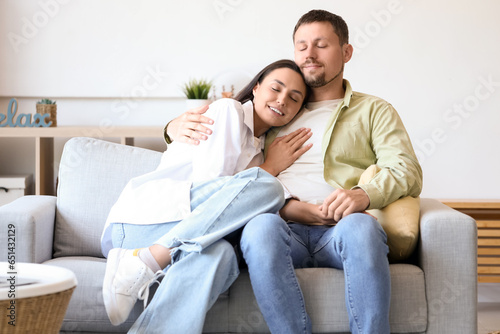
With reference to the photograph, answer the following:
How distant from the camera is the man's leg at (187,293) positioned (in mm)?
1643

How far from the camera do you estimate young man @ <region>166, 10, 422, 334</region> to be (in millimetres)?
1656

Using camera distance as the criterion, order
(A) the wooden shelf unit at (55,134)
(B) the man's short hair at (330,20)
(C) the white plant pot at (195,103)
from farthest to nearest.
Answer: (C) the white plant pot at (195,103)
(A) the wooden shelf unit at (55,134)
(B) the man's short hair at (330,20)

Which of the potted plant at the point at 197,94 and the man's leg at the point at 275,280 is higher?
the potted plant at the point at 197,94

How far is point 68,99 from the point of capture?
3.39m

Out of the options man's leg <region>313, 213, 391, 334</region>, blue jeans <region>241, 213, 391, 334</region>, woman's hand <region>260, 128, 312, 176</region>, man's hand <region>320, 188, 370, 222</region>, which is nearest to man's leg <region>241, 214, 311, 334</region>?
blue jeans <region>241, 213, 391, 334</region>

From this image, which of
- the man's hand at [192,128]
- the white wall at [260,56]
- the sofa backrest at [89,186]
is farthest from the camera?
the white wall at [260,56]

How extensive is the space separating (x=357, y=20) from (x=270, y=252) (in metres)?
2.00

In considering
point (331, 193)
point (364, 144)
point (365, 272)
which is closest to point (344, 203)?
point (331, 193)

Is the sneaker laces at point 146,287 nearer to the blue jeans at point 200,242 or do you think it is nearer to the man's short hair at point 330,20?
the blue jeans at point 200,242

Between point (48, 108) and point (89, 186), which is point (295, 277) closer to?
point (89, 186)

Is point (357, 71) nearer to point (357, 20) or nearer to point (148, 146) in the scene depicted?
point (357, 20)

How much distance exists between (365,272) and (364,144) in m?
0.66

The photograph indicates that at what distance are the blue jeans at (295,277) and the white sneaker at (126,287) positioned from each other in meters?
0.28

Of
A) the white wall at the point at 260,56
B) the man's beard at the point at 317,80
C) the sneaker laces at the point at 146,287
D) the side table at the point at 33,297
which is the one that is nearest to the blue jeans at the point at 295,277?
the sneaker laces at the point at 146,287
